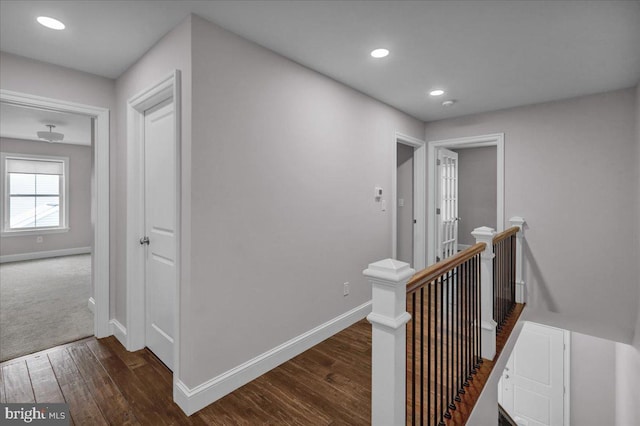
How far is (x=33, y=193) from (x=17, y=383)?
19.1 feet

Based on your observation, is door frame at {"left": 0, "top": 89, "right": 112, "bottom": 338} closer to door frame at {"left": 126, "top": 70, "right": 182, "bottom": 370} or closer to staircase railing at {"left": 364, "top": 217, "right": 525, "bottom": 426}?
door frame at {"left": 126, "top": 70, "right": 182, "bottom": 370}

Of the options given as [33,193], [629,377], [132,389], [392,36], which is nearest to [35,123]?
[33,193]

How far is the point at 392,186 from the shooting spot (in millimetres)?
3730

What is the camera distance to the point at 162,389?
80.7 inches

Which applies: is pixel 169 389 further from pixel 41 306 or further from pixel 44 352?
pixel 41 306

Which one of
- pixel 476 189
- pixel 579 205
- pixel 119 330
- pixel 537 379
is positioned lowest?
pixel 537 379

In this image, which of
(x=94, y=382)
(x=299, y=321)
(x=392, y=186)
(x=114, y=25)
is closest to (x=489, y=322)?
(x=299, y=321)

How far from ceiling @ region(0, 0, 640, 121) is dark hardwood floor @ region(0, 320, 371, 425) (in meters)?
2.41


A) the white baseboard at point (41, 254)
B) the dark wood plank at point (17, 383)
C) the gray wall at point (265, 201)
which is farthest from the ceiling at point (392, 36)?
the white baseboard at point (41, 254)

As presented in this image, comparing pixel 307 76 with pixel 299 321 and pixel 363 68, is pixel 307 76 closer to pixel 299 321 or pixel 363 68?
pixel 363 68

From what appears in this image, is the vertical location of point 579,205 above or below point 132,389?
above

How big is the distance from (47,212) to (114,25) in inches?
255

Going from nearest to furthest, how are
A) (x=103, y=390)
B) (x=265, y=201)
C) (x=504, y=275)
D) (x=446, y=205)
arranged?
(x=103, y=390) < (x=265, y=201) < (x=504, y=275) < (x=446, y=205)

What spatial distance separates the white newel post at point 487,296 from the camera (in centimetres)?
239
